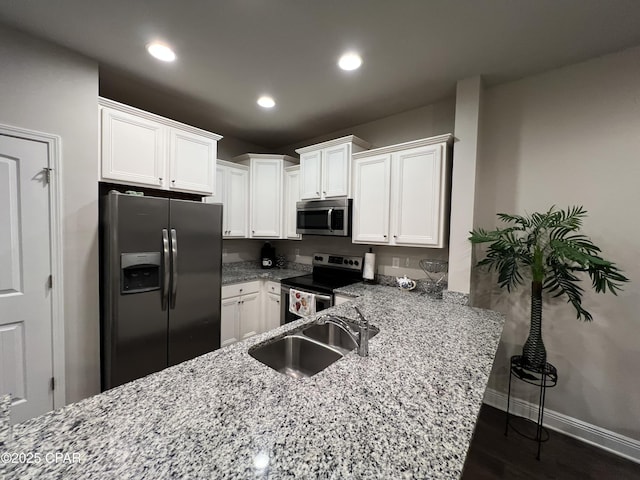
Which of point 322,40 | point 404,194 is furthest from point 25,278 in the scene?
point 404,194

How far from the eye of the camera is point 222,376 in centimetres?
101

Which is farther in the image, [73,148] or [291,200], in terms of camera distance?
[291,200]

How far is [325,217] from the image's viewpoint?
2.89 m

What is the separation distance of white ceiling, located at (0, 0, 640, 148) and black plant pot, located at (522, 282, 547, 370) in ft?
5.30

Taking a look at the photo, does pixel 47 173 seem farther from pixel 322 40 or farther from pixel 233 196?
pixel 322 40

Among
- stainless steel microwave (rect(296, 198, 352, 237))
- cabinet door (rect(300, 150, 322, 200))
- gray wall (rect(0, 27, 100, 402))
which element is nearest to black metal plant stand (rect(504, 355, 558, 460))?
stainless steel microwave (rect(296, 198, 352, 237))

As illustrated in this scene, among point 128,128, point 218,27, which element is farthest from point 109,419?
point 128,128

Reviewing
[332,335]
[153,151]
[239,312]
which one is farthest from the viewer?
[239,312]

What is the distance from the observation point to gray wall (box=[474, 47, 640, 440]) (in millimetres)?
1792

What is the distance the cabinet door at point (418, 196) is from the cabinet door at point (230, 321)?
6.13 feet

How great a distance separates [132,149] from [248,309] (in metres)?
1.95

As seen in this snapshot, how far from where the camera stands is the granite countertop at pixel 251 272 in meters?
3.05

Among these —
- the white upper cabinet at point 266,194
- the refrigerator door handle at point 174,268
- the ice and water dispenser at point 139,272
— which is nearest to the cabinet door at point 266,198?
the white upper cabinet at point 266,194

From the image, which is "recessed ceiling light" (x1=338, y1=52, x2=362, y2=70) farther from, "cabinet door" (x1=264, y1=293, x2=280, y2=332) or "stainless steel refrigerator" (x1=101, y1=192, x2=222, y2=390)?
"cabinet door" (x1=264, y1=293, x2=280, y2=332)
